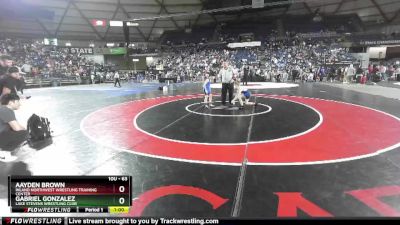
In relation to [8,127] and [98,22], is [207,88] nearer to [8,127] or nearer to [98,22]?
[8,127]

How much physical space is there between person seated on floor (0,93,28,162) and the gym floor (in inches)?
10.1

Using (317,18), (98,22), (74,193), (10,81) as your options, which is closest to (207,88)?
(10,81)

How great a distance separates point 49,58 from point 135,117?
31.2 m

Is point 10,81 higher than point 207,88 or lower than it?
higher

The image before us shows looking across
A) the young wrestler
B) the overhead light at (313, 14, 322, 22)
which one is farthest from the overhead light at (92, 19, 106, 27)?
the young wrestler

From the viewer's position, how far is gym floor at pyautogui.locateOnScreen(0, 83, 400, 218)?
10.9 feet

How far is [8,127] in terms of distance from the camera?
5.31 meters

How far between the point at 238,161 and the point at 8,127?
4222 millimetres

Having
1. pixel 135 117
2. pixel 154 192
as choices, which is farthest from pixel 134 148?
pixel 135 117

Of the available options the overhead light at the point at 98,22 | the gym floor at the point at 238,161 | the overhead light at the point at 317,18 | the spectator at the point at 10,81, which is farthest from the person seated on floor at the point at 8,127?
the overhead light at the point at 317,18

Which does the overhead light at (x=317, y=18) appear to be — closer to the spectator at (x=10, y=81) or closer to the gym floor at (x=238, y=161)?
the gym floor at (x=238, y=161)

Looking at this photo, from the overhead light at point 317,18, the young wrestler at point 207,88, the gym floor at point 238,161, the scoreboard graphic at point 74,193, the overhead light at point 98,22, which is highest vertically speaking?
the overhead light at point 317,18

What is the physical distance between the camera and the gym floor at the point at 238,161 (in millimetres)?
3334

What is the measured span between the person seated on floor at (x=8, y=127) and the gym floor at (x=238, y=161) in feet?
0.84
